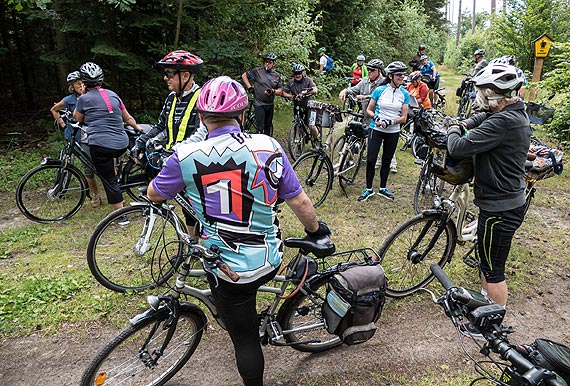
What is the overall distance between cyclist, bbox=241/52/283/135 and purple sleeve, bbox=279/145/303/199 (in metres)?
6.43

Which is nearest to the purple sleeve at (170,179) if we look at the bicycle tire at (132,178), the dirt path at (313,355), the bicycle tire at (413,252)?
the dirt path at (313,355)

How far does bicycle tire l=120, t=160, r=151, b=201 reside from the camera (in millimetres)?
5465

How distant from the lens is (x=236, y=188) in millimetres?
2131

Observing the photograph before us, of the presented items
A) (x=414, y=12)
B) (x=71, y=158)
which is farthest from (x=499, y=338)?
(x=414, y=12)

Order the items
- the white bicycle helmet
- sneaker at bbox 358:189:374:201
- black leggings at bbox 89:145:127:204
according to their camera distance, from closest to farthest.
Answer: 1. the white bicycle helmet
2. black leggings at bbox 89:145:127:204
3. sneaker at bbox 358:189:374:201

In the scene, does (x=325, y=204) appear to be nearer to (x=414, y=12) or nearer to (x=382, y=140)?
(x=382, y=140)

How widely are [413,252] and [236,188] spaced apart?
99.0 inches

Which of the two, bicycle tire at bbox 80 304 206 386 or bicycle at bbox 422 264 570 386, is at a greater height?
bicycle at bbox 422 264 570 386

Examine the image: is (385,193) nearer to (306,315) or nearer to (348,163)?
(348,163)

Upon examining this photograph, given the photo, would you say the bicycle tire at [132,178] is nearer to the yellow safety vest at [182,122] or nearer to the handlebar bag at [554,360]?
the yellow safety vest at [182,122]

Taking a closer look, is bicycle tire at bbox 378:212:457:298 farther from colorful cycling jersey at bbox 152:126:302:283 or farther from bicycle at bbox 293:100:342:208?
bicycle at bbox 293:100:342:208

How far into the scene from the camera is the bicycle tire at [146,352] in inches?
97.3

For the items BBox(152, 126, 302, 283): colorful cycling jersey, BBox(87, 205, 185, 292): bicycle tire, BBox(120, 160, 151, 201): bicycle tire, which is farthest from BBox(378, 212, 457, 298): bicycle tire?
BBox(120, 160, 151, 201): bicycle tire

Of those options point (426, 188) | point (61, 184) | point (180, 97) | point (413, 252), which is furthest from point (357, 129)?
point (61, 184)
